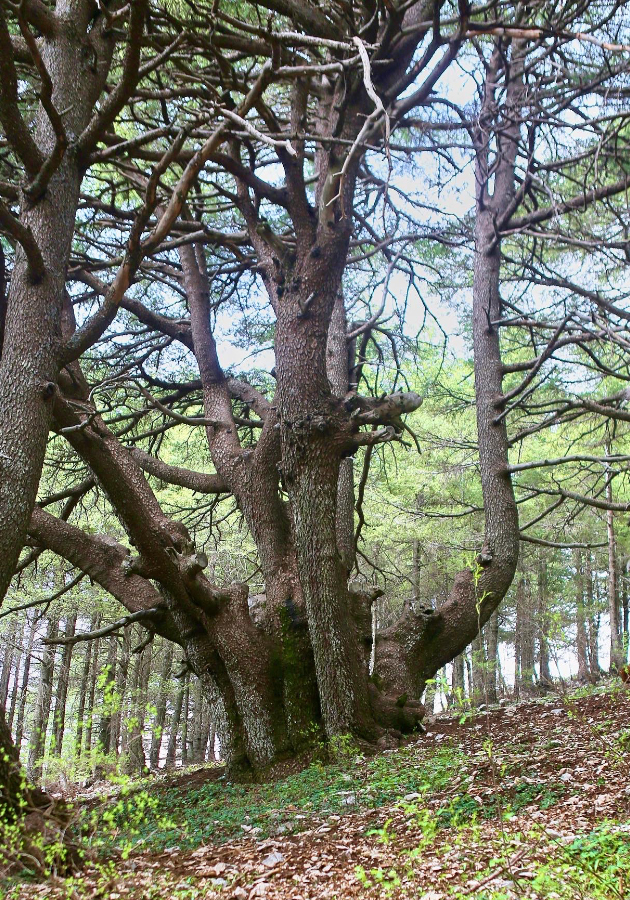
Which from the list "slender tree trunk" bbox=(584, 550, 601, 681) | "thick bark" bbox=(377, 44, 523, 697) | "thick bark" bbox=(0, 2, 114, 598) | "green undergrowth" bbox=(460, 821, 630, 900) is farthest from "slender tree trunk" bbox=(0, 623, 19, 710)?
"green undergrowth" bbox=(460, 821, 630, 900)

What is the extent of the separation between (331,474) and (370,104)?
445 cm

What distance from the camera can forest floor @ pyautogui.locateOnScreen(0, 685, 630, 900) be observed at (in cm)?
300

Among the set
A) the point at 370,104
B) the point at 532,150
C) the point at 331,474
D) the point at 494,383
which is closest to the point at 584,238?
the point at 532,150

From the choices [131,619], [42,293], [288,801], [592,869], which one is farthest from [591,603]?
[42,293]

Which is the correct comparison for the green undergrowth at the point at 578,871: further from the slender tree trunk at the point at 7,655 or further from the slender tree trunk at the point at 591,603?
the slender tree trunk at the point at 7,655

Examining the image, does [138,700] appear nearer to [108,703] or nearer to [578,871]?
[108,703]

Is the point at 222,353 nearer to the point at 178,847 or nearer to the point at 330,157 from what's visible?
the point at 330,157

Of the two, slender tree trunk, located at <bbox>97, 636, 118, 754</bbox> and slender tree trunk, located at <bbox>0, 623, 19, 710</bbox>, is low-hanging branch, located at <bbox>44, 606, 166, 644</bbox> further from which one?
slender tree trunk, located at <bbox>0, 623, 19, 710</bbox>

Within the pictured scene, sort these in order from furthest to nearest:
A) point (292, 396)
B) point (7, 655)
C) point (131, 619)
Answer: point (7, 655)
point (131, 619)
point (292, 396)

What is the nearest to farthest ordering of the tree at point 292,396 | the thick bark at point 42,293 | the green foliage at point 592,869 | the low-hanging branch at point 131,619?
the green foliage at point 592,869
the thick bark at point 42,293
the tree at point 292,396
the low-hanging branch at point 131,619

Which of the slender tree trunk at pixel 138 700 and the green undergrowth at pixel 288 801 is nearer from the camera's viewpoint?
the green undergrowth at pixel 288 801

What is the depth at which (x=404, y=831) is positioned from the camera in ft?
13.5

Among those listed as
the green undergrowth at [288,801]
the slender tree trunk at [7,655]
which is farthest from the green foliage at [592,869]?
the slender tree trunk at [7,655]

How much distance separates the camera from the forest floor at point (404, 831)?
118 inches
